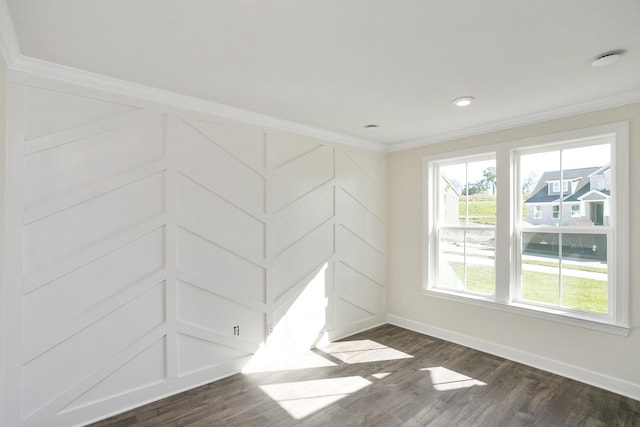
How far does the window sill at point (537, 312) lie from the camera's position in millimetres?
2752

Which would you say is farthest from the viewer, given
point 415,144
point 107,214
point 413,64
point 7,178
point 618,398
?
point 415,144

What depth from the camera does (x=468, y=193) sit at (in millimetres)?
3859

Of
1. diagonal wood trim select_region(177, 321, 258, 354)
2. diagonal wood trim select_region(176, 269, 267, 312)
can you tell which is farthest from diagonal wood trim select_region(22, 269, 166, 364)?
diagonal wood trim select_region(177, 321, 258, 354)

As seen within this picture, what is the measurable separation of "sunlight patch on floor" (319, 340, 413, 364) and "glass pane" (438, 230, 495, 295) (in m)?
1.16

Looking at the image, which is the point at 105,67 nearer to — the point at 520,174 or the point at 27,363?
the point at 27,363

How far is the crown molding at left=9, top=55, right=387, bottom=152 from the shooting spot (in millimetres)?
2054

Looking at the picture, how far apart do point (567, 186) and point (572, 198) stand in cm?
13

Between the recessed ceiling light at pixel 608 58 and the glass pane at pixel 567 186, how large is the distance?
123 cm

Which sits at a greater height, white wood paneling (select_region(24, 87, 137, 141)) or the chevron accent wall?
white wood paneling (select_region(24, 87, 137, 141))

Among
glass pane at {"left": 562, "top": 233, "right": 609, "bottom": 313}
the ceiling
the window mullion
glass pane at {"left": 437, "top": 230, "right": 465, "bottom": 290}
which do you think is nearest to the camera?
the ceiling

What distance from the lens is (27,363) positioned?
202 centimetres

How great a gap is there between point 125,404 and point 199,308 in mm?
833

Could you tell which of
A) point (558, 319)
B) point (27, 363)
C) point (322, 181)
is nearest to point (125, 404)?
point (27, 363)

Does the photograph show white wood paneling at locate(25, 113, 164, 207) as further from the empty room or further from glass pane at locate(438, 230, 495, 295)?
glass pane at locate(438, 230, 495, 295)
